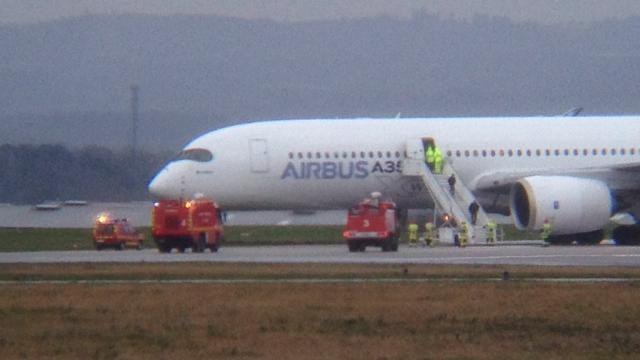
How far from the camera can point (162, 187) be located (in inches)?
2381

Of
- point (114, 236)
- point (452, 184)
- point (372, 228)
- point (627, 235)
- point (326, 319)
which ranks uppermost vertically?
point (452, 184)

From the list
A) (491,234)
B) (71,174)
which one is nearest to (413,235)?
(491,234)

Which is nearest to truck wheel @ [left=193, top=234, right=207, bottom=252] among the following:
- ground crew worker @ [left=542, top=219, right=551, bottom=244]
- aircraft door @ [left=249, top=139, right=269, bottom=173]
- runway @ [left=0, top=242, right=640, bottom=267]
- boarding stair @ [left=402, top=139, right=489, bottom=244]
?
runway @ [left=0, top=242, right=640, bottom=267]

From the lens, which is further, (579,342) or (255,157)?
(255,157)

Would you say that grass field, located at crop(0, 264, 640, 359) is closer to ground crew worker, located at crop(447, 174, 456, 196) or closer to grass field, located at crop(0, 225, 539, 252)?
ground crew worker, located at crop(447, 174, 456, 196)

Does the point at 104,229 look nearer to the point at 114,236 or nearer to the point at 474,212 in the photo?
the point at 114,236

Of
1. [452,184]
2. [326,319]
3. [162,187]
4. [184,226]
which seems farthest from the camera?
[162,187]

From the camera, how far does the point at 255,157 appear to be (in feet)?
198

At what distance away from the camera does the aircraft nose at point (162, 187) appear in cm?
6034

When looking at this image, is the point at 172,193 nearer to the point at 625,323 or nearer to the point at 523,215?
the point at 523,215

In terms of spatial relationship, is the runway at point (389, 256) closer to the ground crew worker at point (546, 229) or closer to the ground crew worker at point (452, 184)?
the ground crew worker at point (546, 229)

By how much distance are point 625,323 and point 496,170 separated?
35.6m

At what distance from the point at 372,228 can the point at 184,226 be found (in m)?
5.74

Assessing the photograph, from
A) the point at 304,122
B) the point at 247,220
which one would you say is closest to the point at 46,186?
the point at 247,220
